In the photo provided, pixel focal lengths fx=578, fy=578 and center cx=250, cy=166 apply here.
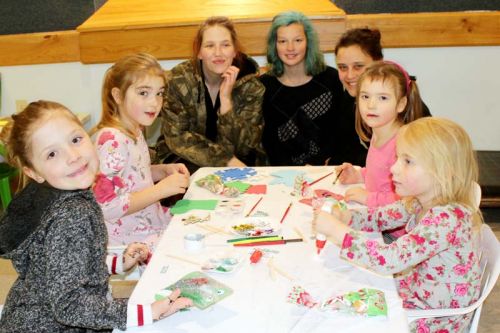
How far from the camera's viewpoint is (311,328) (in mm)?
1251

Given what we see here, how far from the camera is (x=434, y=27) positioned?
3199 millimetres

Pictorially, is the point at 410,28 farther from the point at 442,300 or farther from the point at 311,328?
the point at 311,328

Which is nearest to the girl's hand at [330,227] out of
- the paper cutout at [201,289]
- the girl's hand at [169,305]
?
the paper cutout at [201,289]

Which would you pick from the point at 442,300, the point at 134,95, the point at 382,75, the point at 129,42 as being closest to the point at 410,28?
the point at 382,75

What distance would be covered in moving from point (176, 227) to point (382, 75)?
0.88 metres

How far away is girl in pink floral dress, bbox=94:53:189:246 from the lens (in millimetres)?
1979

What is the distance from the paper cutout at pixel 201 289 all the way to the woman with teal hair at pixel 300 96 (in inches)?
58.1

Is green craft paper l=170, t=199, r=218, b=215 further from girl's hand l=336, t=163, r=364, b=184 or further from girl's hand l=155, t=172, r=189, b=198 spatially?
girl's hand l=336, t=163, r=364, b=184

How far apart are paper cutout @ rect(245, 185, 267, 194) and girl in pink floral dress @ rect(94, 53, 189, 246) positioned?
0.23m

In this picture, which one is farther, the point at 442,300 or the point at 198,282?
the point at 442,300

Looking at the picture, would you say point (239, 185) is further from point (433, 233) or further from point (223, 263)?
point (433, 233)

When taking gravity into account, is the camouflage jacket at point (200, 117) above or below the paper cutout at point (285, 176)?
above

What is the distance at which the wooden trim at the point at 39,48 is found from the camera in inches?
133

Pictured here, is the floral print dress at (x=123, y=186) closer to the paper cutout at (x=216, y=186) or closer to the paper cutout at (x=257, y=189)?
the paper cutout at (x=216, y=186)
